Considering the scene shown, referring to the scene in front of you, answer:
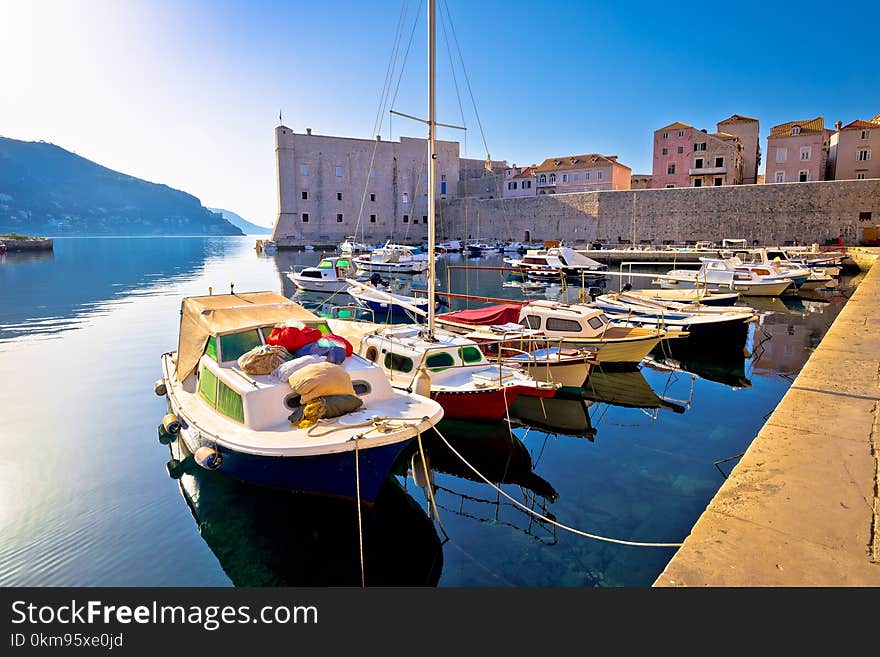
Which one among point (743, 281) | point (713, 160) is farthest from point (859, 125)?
point (743, 281)

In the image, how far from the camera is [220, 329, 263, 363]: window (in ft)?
24.0

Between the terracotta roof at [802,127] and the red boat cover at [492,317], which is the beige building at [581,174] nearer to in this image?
the terracotta roof at [802,127]

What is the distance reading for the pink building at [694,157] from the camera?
4653 cm

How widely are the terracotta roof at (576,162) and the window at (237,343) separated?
5463cm

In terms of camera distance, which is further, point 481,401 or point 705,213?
point 705,213

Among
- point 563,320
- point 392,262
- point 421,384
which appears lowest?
point 421,384

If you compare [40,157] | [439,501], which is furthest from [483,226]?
[40,157]

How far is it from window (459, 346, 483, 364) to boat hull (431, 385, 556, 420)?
892 mm

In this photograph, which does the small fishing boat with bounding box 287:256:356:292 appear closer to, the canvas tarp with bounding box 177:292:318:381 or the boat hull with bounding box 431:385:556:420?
the canvas tarp with bounding box 177:292:318:381

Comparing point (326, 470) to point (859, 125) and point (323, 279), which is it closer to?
point (323, 279)

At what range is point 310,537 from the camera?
5.87m

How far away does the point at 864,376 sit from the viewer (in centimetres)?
707

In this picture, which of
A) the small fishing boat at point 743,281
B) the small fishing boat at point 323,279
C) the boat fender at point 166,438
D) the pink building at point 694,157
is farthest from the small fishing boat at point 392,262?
the pink building at point 694,157

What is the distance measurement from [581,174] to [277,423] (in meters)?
56.9
